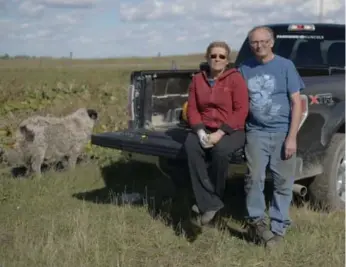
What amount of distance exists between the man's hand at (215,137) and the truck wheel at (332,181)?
4.40ft

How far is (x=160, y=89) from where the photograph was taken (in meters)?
6.16

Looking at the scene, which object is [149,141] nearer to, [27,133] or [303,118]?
[303,118]

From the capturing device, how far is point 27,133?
7473mm

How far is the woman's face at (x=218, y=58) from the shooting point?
4574 millimetres

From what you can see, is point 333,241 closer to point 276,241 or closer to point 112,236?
point 276,241

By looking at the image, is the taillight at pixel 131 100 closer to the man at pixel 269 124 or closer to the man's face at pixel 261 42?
the man at pixel 269 124

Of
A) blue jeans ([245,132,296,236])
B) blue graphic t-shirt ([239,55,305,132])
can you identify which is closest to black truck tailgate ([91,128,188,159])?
blue jeans ([245,132,296,236])

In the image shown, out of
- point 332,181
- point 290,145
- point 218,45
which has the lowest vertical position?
point 332,181

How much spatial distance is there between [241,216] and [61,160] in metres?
3.18

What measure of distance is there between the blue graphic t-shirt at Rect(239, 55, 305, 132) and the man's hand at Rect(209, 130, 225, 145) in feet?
0.89

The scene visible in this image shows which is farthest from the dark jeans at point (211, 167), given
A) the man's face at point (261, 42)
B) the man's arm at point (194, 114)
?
the man's face at point (261, 42)

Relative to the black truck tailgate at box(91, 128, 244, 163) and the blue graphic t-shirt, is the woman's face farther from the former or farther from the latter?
the black truck tailgate at box(91, 128, 244, 163)

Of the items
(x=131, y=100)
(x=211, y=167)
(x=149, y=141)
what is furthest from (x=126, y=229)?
(x=131, y=100)

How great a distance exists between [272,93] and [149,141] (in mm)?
1426
